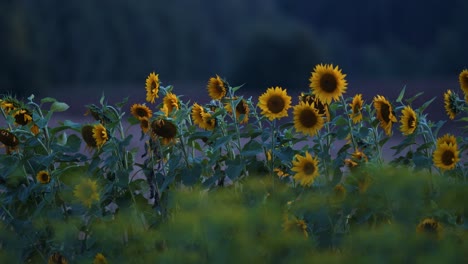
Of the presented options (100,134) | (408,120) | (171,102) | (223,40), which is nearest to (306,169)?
(408,120)

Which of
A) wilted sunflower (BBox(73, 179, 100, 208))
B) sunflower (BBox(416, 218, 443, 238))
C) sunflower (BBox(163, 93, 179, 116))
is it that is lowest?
sunflower (BBox(416, 218, 443, 238))

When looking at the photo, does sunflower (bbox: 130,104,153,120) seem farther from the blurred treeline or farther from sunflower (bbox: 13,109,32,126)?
the blurred treeline

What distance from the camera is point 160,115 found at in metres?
2.87

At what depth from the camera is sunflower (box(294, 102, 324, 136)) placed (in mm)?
2773

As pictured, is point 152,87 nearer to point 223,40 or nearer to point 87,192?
point 87,192

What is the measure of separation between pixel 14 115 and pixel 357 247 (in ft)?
5.66

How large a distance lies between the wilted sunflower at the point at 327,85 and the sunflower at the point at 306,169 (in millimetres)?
241

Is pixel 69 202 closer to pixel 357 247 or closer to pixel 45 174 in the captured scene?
pixel 45 174

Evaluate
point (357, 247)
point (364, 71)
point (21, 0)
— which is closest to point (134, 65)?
point (21, 0)

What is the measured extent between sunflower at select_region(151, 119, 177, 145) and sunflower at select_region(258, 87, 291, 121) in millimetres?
303

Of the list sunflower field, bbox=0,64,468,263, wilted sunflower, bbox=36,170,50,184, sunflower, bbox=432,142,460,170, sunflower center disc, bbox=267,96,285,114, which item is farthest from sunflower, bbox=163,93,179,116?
sunflower, bbox=432,142,460,170

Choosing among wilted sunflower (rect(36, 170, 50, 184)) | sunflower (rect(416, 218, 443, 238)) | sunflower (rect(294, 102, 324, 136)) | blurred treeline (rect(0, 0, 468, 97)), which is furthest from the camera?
blurred treeline (rect(0, 0, 468, 97))

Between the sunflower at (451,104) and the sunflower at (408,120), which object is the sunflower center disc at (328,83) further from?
the sunflower at (451,104)

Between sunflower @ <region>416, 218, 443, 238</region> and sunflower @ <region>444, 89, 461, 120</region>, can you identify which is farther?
sunflower @ <region>444, 89, 461, 120</region>
